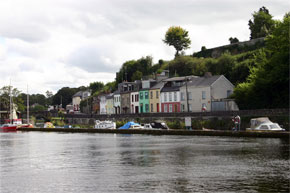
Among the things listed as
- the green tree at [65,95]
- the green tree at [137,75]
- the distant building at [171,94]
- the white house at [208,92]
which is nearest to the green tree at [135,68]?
the green tree at [137,75]

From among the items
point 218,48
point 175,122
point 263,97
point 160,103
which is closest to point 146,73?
point 218,48

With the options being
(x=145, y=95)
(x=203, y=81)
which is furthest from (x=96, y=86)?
(x=203, y=81)

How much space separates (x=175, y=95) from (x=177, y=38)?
4092 cm

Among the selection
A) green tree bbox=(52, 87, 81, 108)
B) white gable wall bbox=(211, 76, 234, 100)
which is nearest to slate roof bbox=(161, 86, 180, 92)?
white gable wall bbox=(211, 76, 234, 100)

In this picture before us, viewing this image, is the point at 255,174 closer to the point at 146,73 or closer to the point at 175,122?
the point at 175,122

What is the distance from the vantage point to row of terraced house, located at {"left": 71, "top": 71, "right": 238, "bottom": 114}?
76938mm

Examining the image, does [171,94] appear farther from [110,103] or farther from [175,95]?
[110,103]

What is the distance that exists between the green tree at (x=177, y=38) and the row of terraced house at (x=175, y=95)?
23.9 metres

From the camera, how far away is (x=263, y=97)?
62.4 m

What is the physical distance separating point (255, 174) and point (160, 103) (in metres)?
64.6

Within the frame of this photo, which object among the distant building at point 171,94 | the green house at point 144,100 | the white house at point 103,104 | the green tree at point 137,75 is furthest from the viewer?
the white house at point 103,104

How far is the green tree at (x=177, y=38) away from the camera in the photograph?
Answer: 122 metres

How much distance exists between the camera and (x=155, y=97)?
3551 inches

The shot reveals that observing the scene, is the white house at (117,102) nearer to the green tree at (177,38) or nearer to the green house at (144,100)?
the green house at (144,100)
